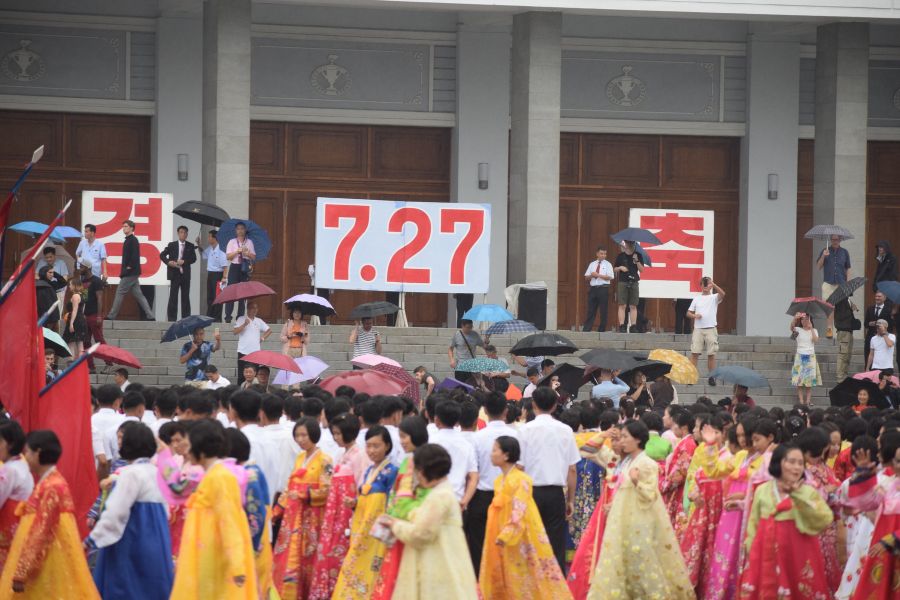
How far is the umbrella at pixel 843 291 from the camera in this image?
2248 centimetres

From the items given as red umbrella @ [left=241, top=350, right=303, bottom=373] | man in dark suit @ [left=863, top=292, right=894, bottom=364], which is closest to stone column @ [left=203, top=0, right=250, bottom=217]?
red umbrella @ [left=241, top=350, right=303, bottom=373]

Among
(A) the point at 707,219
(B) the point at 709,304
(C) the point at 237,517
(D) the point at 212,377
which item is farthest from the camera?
(A) the point at 707,219

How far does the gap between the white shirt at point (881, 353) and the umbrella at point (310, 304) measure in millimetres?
7313

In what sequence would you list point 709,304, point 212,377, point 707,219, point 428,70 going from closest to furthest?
point 212,377
point 709,304
point 707,219
point 428,70

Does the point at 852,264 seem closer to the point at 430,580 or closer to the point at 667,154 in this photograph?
the point at 667,154

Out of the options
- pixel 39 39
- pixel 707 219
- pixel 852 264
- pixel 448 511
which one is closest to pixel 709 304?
pixel 707 219

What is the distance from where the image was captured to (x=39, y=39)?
90.1ft

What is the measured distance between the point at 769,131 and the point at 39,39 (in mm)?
12823

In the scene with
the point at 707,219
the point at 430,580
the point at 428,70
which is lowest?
the point at 430,580

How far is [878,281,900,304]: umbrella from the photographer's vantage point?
70.8 feet

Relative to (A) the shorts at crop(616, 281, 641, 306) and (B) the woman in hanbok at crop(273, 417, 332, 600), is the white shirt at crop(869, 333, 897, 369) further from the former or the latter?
(B) the woman in hanbok at crop(273, 417, 332, 600)

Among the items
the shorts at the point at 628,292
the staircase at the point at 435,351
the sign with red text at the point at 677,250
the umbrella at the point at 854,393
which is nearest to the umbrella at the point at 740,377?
the umbrella at the point at 854,393

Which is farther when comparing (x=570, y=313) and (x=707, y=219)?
(x=570, y=313)

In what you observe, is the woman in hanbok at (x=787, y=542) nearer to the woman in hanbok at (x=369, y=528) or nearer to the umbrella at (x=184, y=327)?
the woman in hanbok at (x=369, y=528)
